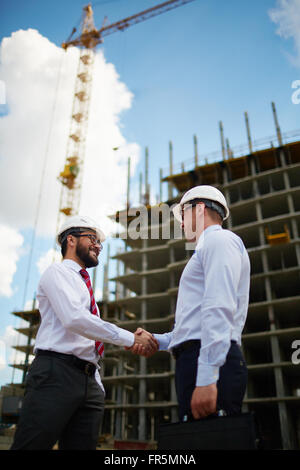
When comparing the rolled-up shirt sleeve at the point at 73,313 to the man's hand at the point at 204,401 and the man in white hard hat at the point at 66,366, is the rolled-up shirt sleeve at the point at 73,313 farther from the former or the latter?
the man's hand at the point at 204,401

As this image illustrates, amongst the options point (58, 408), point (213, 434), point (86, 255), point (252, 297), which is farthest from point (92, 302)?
point (252, 297)

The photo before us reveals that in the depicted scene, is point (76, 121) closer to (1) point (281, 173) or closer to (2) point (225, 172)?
(2) point (225, 172)

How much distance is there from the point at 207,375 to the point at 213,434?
0.33 meters

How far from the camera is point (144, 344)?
323 cm

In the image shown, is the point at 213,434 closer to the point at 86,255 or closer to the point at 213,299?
the point at 213,299

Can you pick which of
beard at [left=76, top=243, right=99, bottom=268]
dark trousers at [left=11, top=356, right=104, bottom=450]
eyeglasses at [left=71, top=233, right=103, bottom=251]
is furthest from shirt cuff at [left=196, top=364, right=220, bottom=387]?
eyeglasses at [left=71, top=233, right=103, bottom=251]

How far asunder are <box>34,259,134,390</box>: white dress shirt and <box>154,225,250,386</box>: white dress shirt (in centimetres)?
56

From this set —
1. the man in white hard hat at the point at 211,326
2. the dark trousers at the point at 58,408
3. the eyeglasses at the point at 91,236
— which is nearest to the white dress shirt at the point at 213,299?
the man in white hard hat at the point at 211,326

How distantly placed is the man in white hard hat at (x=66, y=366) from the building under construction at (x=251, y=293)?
29.3 m

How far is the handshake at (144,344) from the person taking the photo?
319 centimetres

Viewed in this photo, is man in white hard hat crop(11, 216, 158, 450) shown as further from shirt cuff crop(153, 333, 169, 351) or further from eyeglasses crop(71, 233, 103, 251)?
eyeglasses crop(71, 233, 103, 251)

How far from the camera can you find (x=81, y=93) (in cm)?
5672

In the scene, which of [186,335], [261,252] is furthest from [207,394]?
[261,252]

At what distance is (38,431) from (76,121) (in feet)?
185
